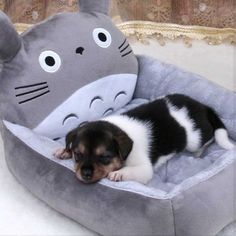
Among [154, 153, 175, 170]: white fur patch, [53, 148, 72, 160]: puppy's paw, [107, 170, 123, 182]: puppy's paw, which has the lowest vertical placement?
[154, 153, 175, 170]: white fur patch

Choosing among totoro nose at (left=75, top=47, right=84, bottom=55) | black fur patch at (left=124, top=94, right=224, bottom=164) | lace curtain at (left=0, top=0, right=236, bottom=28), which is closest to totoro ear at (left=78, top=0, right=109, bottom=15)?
A: totoro nose at (left=75, top=47, right=84, bottom=55)

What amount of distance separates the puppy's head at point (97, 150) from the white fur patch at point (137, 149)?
0.04 m

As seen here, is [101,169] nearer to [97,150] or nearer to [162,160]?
[97,150]

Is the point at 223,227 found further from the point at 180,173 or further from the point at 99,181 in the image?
the point at 99,181

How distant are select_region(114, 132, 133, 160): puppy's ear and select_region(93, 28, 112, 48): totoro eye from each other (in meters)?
0.49

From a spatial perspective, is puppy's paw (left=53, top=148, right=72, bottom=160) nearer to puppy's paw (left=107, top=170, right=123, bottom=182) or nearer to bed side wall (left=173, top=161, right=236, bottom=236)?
puppy's paw (left=107, top=170, right=123, bottom=182)

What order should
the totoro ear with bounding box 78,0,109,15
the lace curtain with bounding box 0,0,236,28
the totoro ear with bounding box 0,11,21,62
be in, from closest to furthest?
the totoro ear with bounding box 0,11,21,62
the totoro ear with bounding box 78,0,109,15
the lace curtain with bounding box 0,0,236,28

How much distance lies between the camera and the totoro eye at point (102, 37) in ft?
5.61

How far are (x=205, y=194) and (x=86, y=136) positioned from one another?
1.18ft

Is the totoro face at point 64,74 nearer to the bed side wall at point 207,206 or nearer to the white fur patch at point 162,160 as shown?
the white fur patch at point 162,160

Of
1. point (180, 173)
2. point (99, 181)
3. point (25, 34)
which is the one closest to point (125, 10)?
point (25, 34)

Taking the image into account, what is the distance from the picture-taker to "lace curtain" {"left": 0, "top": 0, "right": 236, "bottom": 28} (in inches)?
81.7

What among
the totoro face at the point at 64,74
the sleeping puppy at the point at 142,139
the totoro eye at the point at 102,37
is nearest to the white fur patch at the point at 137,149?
the sleeping puppy at the point at 142,139

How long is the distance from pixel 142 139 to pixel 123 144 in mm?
150
